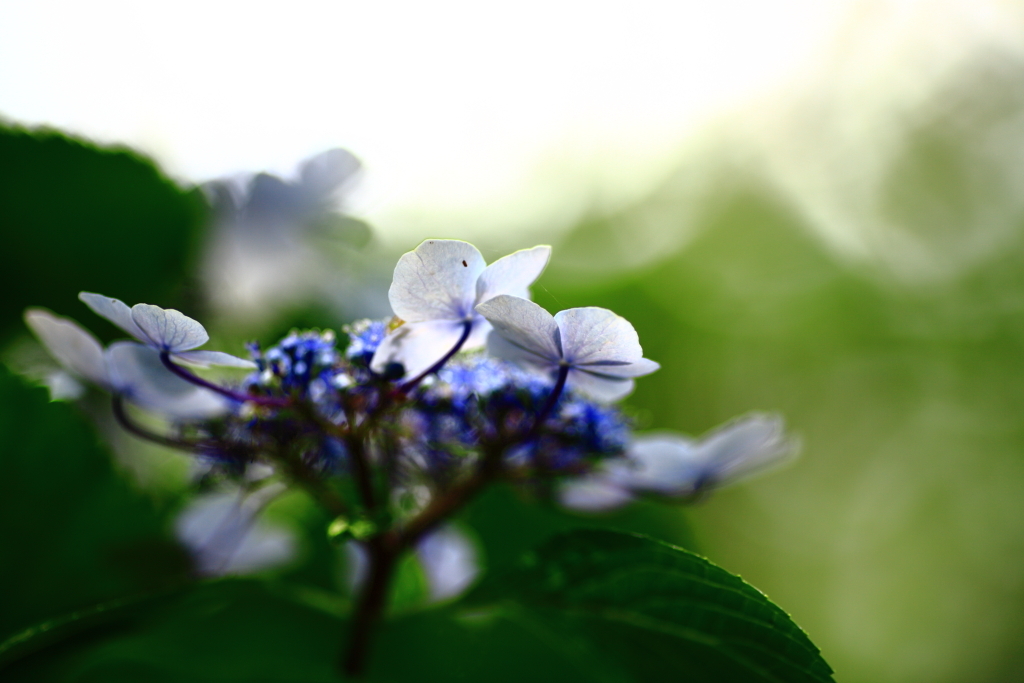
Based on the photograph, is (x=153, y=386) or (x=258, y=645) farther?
(x=258, y=645)

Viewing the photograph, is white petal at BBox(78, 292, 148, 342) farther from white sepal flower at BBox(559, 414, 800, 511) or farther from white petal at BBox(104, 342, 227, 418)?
white sepal flower at BBox(559, 414, 800, 511)

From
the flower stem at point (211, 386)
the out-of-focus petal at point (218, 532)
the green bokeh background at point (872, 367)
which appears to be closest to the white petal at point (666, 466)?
the flower stem at point (211, 386)

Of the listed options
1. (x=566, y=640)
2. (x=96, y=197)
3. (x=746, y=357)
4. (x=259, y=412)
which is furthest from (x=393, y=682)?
(x=746, y=357)

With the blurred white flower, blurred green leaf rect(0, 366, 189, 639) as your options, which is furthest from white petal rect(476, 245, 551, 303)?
blurred green leaf rect(0, 366, 189, 639)

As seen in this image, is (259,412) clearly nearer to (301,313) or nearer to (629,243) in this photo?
(301,313)

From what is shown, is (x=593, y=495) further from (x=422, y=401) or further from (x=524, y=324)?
(x=524, y=324)

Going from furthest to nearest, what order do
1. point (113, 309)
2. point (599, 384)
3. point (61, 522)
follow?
point (61, 522)
point (599, 384)
point (113, 309)

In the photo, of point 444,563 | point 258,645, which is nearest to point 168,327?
point 258,645

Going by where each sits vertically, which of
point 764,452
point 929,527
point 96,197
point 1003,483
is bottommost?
point 764,452
